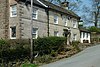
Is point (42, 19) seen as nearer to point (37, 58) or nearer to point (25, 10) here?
point (25, 10)

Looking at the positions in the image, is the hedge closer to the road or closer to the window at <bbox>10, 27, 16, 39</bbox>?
the road

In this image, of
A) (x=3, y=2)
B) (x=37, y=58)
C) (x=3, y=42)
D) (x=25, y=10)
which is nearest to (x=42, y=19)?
(x=25, y=10)

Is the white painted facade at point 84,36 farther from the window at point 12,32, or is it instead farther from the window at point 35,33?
the window at point 12,32

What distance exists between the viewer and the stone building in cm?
2619

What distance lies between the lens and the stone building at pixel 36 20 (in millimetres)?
26188

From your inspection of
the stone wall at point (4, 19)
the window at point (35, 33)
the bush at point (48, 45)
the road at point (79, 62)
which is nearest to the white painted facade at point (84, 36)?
the window at point (35, 33)

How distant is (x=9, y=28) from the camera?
27.1 metres

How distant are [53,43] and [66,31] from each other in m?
13.1

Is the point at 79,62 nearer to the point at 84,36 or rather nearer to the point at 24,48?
the point at 24,48

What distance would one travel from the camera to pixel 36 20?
2891cm

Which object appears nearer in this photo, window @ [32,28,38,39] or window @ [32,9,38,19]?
window @ [32,28,38,39]

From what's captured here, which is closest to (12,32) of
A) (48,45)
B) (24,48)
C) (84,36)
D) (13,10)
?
(13,10)

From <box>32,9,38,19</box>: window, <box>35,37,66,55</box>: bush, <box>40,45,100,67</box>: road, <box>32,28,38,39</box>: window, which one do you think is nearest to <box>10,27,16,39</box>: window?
<box>32,28,38,39</box>: window

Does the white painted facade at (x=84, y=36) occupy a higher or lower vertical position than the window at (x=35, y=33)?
lower
